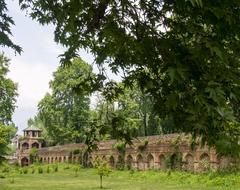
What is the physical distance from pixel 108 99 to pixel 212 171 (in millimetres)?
23888

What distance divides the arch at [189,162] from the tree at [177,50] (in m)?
26.0

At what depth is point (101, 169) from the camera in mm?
27625

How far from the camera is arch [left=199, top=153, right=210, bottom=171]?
28.3 m

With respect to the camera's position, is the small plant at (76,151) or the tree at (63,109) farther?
the tree at (63,109)

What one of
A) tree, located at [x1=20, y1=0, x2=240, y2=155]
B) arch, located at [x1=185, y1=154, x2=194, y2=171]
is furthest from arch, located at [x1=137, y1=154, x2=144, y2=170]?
tree, located at [x1=20, y1=0, x2=240, y2=155]

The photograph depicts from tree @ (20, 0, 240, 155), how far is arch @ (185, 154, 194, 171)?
85.3 feet

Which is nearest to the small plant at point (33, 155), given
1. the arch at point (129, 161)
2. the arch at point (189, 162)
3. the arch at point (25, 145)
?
the arch at point (25, 145)

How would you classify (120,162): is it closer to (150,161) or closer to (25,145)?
(150,161)

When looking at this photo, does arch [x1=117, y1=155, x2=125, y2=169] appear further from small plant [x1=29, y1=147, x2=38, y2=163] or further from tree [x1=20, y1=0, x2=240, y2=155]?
tree [x1=20, y1=0, x2=240, y2=155]

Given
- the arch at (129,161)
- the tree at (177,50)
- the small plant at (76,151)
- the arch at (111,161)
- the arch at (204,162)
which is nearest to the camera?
the tree at (177,50)

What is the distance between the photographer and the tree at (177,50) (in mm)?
2877

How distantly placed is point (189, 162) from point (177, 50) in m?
27.4

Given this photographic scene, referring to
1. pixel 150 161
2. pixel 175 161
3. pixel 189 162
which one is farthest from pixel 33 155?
pixel 189 162

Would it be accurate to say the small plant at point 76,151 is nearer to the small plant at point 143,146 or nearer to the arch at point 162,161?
the small plant at point 143,146
